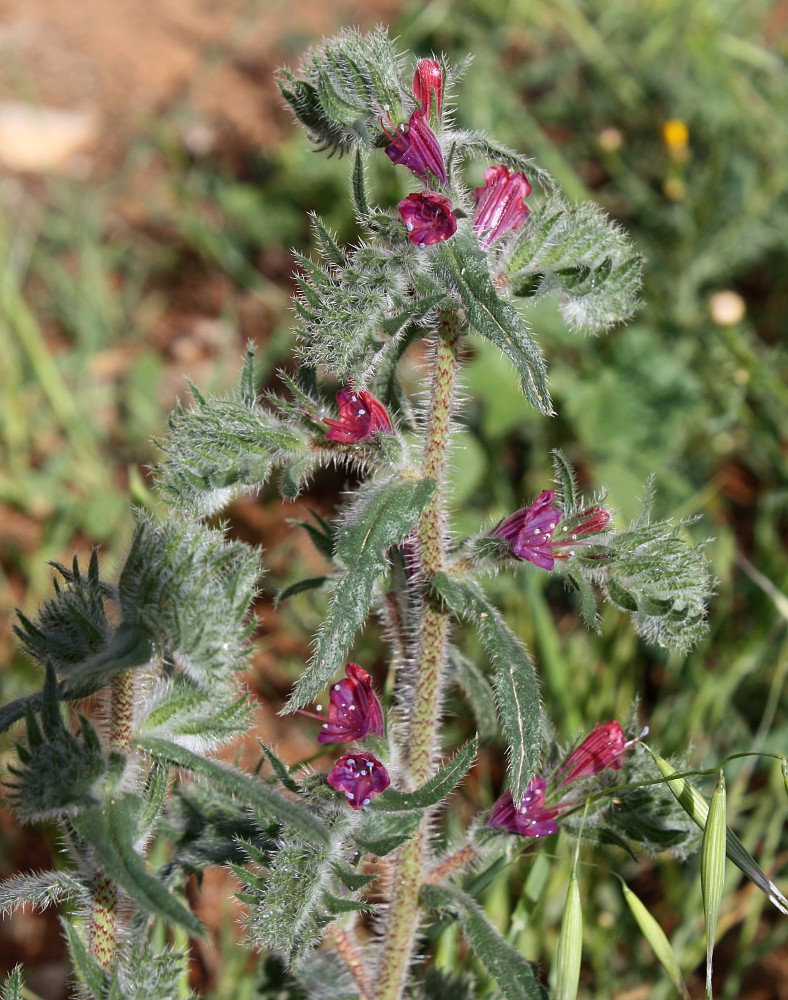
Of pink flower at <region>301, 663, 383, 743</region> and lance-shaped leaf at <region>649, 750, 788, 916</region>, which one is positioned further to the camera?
pink flower at <region>301, 663, 383, 743</region>

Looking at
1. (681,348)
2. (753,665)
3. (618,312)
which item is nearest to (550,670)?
(753,665)

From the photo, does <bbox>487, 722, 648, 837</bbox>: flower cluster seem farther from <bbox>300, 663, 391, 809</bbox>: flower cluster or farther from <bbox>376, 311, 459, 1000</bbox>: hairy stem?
<bbox>300, 663, 391, 809</bbox>: flower cluster

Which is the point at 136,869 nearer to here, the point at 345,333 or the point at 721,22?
the point at 345,333

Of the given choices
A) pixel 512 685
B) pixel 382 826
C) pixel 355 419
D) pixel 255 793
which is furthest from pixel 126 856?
pixel 355 419

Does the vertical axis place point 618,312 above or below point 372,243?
below

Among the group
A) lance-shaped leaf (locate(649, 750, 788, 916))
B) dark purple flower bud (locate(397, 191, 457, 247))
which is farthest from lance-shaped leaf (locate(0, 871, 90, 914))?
dark purple flower bud (locate(397, 191, 457, 247))
